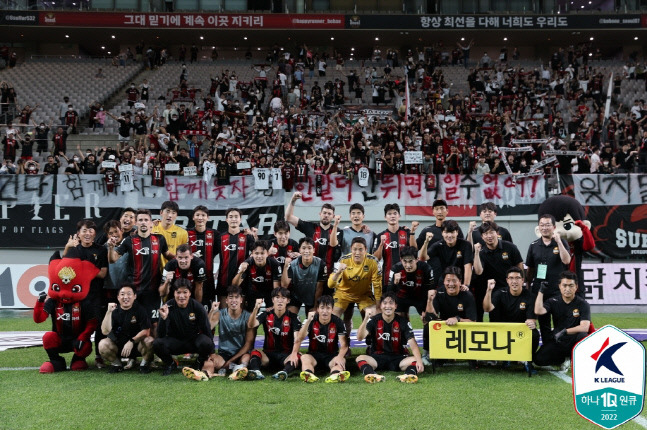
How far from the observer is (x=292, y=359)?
7660 mm

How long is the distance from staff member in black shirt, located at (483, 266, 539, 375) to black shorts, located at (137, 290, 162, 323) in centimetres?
452

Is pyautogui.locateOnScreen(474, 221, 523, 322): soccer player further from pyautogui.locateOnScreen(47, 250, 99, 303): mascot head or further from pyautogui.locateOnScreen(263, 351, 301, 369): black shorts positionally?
pyautogui.locateOnScreen(47, 250, 99, 303): mascot head

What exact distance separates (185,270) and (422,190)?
31.5 ft

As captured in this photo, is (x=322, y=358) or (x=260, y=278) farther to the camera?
(x=260, y=278)

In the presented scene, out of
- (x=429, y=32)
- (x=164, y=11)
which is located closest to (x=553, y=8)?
(x=429, y=32)

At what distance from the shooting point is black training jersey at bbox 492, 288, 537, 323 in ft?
26.8

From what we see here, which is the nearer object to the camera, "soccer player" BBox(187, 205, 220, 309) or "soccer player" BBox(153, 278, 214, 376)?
"soccer player" BBox(153, 278, 214, 376)

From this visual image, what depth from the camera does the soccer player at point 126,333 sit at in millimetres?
8055

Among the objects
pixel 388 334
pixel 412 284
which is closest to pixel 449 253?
pixel 412 284

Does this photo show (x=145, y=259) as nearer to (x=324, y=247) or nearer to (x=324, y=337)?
(x=324, y=247)

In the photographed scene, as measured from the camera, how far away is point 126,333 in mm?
8125

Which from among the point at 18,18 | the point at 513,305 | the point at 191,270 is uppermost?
the point at 18,18

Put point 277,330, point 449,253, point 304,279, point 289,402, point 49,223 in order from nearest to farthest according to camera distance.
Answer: point 289,402, point 277,330, point 449,253, point 304,279, point 49,223

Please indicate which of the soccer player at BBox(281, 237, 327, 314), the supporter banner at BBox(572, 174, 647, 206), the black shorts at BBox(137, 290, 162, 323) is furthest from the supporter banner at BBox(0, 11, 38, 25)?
the soccer player at BBox(281, 237, 327, 314)
